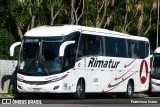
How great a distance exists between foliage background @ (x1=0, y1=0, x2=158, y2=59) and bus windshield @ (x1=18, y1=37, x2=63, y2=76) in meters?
6.05

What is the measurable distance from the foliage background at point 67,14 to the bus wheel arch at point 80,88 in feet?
19.8

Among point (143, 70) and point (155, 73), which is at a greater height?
point (143, 70)

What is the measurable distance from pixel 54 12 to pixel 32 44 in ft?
42.0

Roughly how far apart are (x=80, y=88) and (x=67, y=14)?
13921 mm

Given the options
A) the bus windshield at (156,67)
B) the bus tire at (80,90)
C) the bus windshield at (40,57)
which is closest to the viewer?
the bus windshield at (40,57)

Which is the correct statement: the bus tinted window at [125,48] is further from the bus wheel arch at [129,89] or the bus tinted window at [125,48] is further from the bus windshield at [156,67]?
the bus windshield at [156,67]

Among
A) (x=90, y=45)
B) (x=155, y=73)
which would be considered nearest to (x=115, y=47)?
(x=90, y=45)

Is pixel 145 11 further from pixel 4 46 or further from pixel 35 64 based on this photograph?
pixel 35 64

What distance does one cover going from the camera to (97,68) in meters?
31.2

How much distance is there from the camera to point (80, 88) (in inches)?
1169

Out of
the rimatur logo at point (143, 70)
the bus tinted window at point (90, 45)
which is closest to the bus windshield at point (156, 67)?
the rimatur logo at point (143, 70)

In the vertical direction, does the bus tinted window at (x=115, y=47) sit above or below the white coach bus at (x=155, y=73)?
above

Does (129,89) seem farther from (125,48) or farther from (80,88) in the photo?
(80,88)

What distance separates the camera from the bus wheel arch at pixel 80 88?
2937 centimetres
